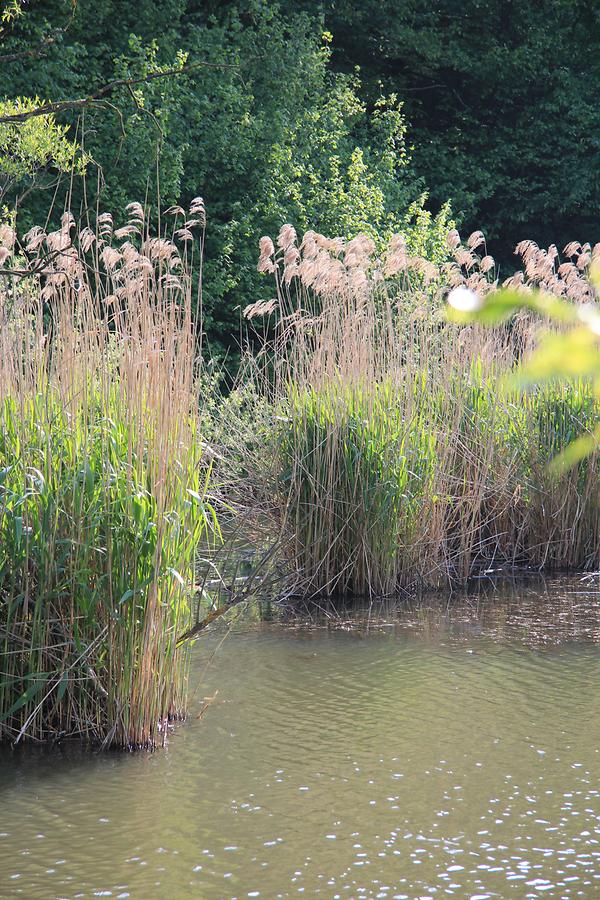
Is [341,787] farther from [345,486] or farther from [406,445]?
[406,445]

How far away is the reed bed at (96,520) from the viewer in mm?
4176

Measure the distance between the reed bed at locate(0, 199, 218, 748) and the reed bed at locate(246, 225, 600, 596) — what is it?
2187mm

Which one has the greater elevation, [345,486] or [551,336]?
[345,486]

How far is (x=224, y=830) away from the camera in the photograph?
11.9 ft

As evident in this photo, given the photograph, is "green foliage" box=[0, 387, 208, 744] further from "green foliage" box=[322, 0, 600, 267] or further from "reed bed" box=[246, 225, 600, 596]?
"green foliage" box=[322, 0, 600, 267]

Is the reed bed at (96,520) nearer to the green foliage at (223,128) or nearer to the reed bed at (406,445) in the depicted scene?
the reed bed at (406,445)

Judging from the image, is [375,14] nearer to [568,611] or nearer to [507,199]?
[507,199]

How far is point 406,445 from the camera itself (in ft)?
22.9

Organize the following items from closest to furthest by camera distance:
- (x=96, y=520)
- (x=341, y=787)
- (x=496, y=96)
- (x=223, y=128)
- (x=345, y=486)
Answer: (x=341, y=787)
(x=96, y=520)
(x=345, y=486)
(x=223, y=128)
(x=496, y=96)

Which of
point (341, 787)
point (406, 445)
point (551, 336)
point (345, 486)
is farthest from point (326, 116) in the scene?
point (551, 336)

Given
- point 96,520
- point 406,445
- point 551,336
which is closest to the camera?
point 551,336

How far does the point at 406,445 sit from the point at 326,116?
1052cm

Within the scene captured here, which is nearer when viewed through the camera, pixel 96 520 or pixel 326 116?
pixel 96 520

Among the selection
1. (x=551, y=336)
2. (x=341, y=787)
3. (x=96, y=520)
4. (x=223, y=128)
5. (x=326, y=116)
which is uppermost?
(x=326, y=116)
